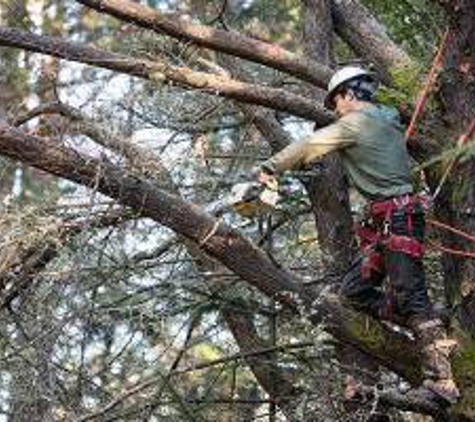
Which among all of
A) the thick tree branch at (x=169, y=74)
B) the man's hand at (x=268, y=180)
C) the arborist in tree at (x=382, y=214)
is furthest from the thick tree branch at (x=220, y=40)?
the man's hand at (x=268, y=180)

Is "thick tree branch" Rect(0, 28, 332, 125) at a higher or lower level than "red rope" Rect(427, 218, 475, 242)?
higher

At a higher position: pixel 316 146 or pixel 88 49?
pixel 88 49

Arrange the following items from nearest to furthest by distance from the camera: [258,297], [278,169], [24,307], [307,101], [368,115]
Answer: [278,169] < [368,115] < [307,101] < [24,307] < [258,297]

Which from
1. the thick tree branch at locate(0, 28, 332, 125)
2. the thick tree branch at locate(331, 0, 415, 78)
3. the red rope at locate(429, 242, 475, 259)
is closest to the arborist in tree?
the red rope at locate(429, 242, 475, 259)

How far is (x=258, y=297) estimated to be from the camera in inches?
286

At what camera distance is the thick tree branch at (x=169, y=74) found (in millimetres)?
5605

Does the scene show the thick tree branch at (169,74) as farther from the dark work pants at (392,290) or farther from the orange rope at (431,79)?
the dark work pants at (392,290)

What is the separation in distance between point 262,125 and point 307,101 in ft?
3.80

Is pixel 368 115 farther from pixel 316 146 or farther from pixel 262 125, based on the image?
pixel 262 125

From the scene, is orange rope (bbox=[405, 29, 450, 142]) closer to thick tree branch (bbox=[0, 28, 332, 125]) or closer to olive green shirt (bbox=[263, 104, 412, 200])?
olive green shirt (bbox=[263, 104, 412, 200])

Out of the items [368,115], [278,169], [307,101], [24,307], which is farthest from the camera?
[24,307]

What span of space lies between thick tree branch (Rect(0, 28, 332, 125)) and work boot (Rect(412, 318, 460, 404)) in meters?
1.33

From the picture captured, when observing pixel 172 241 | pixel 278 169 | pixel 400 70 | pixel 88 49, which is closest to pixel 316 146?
pixel 278 169

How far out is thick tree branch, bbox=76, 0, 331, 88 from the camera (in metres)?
5.91
